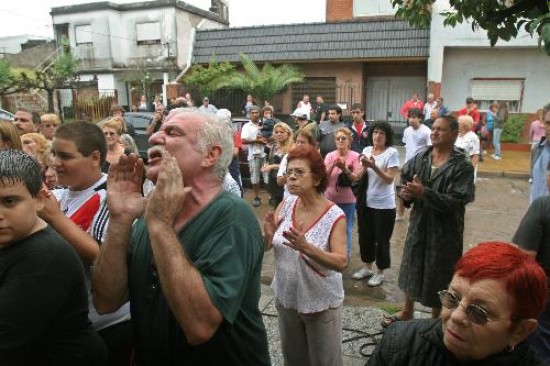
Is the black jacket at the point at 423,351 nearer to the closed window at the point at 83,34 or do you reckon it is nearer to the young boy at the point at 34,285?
the young boy at the point at 34,285

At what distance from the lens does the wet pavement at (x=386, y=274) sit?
12.5ft

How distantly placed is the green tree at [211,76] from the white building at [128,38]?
524 cm

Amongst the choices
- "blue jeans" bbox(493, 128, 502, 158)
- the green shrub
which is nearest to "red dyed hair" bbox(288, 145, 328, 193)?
"blue jeans" bbox(493, 128, 502, 158)

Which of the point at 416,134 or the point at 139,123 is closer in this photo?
the point at 416,134

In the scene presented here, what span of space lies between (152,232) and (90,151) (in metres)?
1.34

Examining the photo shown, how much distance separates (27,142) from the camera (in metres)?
4.02

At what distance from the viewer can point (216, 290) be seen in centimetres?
146

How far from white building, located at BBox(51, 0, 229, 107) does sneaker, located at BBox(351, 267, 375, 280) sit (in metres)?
21.1

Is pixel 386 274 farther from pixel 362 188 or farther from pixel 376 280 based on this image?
pixel 362 188

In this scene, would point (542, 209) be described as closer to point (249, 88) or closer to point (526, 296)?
point (526, 296)

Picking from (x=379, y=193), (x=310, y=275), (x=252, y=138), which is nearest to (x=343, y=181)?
(x=379, y=193)

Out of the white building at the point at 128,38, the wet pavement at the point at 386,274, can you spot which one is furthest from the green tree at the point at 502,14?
the white building at the point at 128,38

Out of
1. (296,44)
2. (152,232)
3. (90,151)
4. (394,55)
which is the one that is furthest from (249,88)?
(152,232)

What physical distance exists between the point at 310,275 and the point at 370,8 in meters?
19.3
